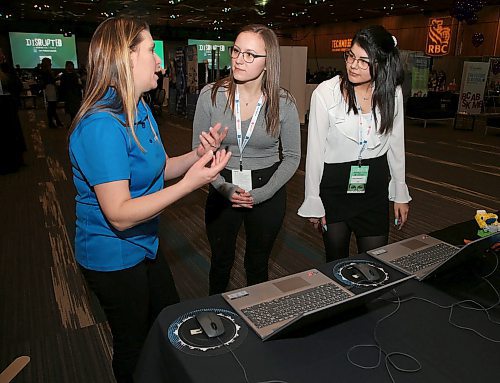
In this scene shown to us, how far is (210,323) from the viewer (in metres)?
0.98

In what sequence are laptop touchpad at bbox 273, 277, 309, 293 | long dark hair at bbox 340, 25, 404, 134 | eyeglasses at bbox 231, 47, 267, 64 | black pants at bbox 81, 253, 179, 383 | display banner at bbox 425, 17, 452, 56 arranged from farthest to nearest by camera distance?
1. display banner at bbox 425, 17, 452, 56
2. eyeglasses at bbox 231, 47, 267, 64
3. long dark hair at bbox 340, 25, 404, 134
4. black pants at bbox 81, 253, 179, 383
5. laptop touchpad at bbox 273, 277, 309, 293

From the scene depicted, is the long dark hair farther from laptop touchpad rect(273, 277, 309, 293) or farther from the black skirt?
laptop touchpad rect(273, 277, 309, 293)

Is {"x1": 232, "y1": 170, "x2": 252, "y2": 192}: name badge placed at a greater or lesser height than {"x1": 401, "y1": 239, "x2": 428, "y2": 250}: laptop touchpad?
greater

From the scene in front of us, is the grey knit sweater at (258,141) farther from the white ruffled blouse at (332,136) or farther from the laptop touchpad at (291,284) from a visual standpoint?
the laptop touchpad at (291,284)

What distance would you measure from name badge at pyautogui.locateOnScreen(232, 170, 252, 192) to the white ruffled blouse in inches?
10.8

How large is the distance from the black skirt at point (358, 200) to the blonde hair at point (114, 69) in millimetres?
894

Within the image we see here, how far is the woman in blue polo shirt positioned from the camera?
107 cm

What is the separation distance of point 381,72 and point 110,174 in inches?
45.8

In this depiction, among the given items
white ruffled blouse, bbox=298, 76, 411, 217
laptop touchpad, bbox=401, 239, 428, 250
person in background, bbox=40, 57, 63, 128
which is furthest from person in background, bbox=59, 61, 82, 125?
laptop touchpad, bbox=401, 239, 428, 250

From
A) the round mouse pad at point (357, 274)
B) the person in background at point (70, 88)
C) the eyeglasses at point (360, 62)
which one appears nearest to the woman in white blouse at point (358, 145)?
the eyeglasses at point (360, 62)

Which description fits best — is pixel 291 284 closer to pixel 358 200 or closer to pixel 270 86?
pixel 358 200

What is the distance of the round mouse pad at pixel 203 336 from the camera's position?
923 mm

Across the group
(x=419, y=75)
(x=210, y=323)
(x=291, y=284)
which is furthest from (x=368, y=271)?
(x=419, y=75)

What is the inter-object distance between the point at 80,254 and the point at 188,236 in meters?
2.23
